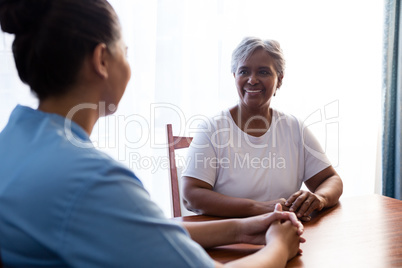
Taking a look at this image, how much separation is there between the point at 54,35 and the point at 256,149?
1.20 metres

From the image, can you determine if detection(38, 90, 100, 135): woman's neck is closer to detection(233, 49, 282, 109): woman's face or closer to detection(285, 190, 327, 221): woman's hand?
detection(285, 190, 327, 221): woman's hand

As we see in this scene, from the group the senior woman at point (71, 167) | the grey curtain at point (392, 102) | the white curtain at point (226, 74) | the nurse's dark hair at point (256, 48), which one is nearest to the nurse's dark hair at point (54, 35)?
the senior woman at point (71, 167)

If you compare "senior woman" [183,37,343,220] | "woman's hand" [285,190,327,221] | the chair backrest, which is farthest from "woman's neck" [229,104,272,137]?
"woman's hand" [285,190,327,221]

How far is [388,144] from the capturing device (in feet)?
9.77

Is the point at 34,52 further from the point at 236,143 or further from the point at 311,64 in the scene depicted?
the point at 311,64

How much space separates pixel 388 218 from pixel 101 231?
1.15 metres

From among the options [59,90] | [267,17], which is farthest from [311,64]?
[59,90]

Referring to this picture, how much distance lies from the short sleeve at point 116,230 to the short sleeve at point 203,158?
0.94m

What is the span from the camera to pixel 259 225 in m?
→ 1.12

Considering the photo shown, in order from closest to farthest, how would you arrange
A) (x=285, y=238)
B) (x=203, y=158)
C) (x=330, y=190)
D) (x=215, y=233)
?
(x=285, y=238), (x=215, y=233), (x=330, y=190), (x=203, y=158)

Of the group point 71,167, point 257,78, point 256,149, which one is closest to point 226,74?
point 257,78

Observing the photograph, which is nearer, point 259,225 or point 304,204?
point 259,225

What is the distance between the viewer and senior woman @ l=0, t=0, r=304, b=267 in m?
0.61

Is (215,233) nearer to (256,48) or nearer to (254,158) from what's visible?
(254,158)
